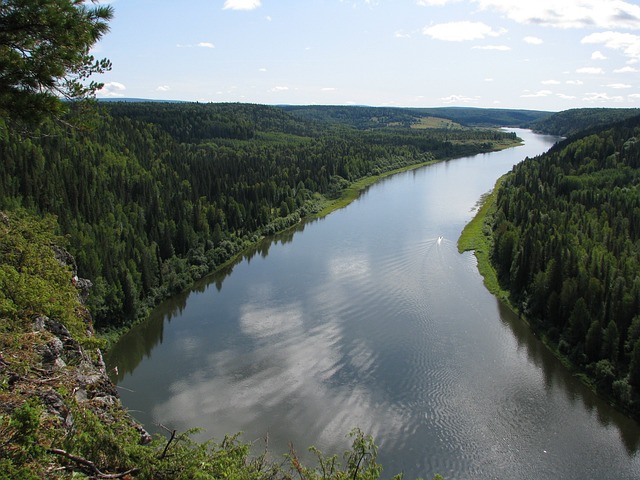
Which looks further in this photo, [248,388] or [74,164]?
[74,164]

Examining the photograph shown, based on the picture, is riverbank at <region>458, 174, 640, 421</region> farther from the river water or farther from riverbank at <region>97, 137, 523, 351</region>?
riverbank at <region>97, 137, 523, 351</region>

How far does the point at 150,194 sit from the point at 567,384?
4927cm

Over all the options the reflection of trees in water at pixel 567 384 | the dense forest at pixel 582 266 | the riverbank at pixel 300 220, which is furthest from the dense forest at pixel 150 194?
the dense forest at pixel 582 266

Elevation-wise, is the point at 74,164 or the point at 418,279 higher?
the point at 74,164

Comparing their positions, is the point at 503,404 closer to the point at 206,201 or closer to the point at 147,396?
the point at 147,396

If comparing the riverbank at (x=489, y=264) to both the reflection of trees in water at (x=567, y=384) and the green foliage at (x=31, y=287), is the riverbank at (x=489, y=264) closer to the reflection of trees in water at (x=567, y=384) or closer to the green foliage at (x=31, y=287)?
the reflection of trees in water at (x=567, y=384)

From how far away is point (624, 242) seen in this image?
146 ft

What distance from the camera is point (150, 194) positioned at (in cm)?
6238

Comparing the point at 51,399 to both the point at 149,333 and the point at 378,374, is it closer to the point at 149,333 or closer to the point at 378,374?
the point at 378,374

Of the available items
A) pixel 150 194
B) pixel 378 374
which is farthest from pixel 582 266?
pixel 150 194

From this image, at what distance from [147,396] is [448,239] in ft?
128

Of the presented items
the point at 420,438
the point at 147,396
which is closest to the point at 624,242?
the point at 420,438

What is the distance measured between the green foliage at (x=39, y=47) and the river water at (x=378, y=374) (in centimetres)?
1262

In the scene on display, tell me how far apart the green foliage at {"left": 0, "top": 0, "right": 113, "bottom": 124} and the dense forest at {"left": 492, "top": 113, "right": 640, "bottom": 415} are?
2949cm
